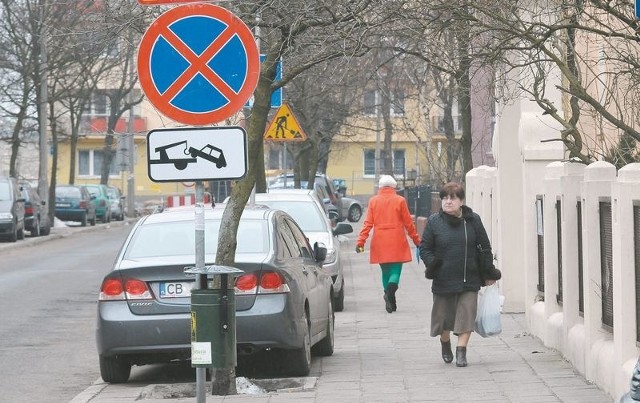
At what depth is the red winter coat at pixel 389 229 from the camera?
18.2 metres

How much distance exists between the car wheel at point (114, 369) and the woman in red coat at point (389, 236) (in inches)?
260

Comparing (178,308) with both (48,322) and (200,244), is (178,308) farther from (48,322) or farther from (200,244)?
(48,322)

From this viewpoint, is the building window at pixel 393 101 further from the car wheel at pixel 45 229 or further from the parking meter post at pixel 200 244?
the parking meter post at pixel 200 244

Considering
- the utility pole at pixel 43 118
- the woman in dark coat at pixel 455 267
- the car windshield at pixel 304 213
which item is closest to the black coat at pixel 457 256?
the woman in dark coat at pixel 455 267

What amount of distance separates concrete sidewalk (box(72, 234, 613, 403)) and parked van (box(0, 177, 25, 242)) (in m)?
23.4

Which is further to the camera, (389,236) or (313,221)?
(313,221)

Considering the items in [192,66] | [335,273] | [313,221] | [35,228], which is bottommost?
[335,273]

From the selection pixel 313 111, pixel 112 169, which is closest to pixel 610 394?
pixel 313 111

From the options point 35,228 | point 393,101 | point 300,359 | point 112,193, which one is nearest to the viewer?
point 300,359

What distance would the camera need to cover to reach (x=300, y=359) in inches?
455

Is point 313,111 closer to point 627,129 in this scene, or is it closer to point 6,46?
point 6,46

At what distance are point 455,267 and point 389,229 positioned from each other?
5941 mm

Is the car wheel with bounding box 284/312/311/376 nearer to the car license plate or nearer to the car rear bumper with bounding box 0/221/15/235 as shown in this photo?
the car license plate

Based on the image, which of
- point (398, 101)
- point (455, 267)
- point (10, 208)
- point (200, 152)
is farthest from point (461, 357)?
point (10, 208)
